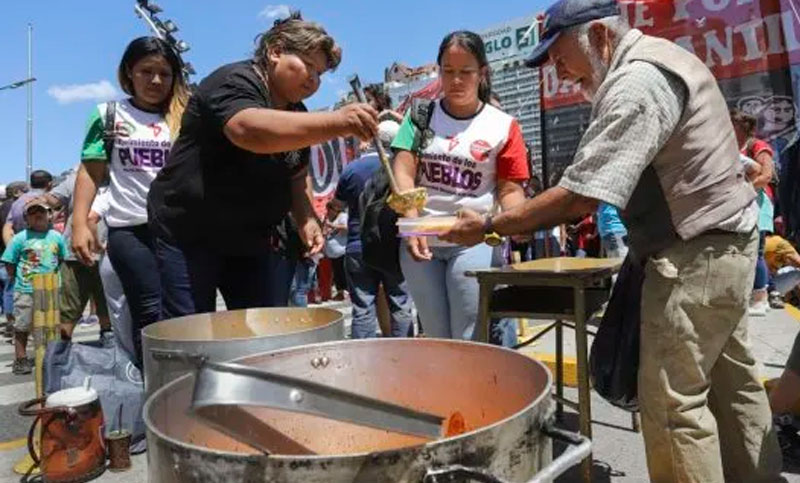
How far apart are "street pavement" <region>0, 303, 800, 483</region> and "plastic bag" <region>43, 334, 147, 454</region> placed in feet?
0.64

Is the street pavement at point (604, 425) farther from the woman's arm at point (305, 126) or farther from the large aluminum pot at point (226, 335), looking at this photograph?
the woman's arm at point (305, 126)

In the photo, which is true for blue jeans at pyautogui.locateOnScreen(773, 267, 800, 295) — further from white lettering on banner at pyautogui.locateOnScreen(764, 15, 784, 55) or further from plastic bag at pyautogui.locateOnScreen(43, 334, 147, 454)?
white lettering on banner at pyautogui.locateOnScreen(764, 15, 784, 55)

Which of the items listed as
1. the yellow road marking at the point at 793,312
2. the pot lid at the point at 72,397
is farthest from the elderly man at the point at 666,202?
the yellow road marking at the point at 793,312

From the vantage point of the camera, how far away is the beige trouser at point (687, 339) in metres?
2.01

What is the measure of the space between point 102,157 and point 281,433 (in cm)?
223

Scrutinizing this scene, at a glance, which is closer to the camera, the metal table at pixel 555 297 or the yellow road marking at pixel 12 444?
the metal table at pixel 555 297

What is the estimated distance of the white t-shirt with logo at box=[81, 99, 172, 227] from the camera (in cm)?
317

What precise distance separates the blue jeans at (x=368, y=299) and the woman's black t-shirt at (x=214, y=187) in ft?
9.40

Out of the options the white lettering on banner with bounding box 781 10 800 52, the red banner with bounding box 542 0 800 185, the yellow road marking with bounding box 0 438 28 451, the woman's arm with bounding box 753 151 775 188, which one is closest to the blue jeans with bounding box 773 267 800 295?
the woman's arm with bounding box 753 151 775 188

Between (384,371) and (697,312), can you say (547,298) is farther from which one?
(384,371)

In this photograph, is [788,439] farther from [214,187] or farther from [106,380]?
[106,380]

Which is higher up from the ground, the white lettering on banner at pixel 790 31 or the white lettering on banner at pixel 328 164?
the white lettering on banner at pixel 790 31

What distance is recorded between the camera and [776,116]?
687cm

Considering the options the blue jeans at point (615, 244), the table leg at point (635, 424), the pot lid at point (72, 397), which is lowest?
the table leg at point (635, 424)
